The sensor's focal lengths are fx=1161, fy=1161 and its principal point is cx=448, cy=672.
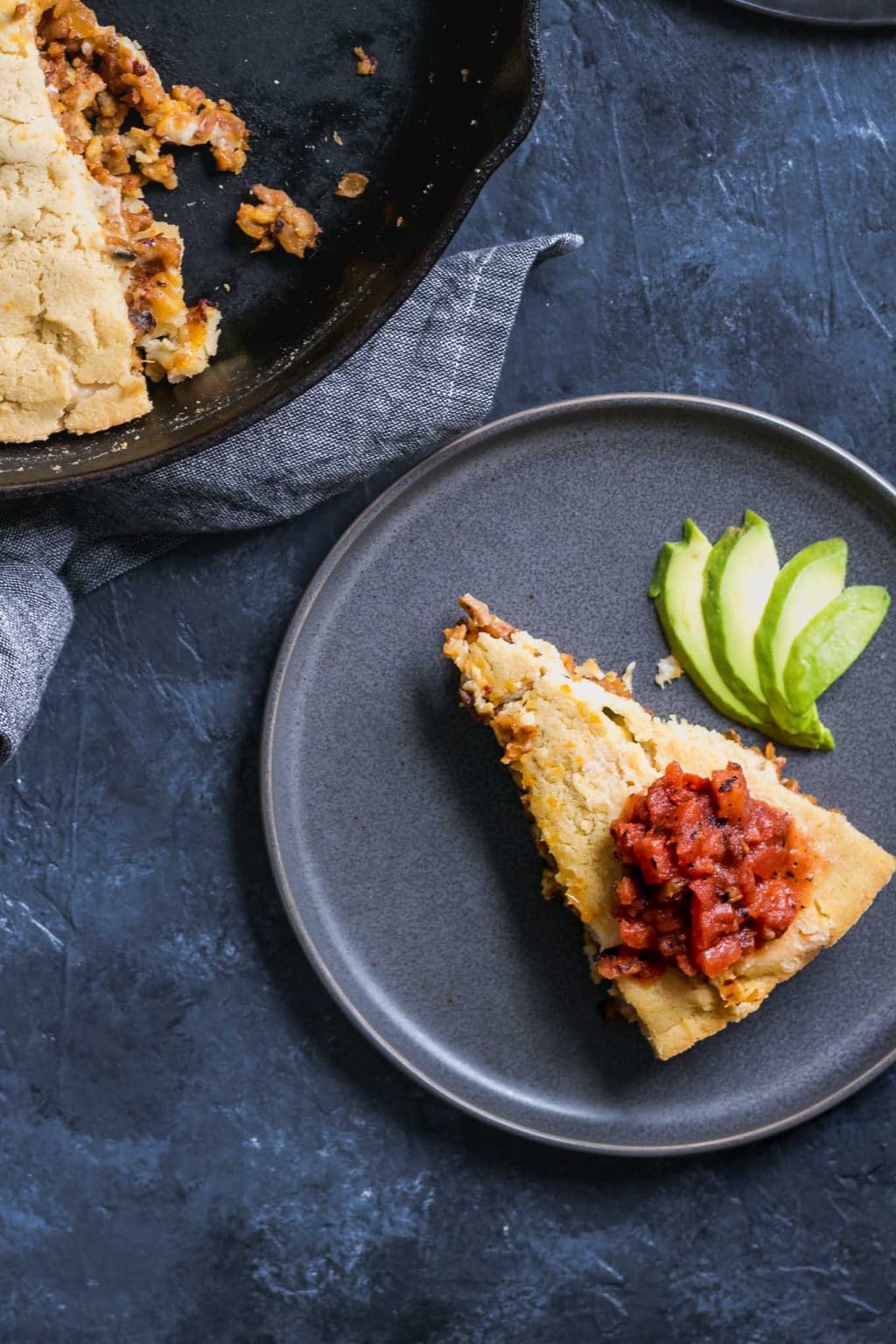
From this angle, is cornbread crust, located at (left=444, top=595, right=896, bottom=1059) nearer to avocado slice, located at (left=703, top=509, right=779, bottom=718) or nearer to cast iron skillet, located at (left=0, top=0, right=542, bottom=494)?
avocado slice, located at (left=703, top=509, right=779, bottom=718)

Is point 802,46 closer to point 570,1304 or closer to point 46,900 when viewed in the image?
point 46,900

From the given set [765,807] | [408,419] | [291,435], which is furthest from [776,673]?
[291,435]

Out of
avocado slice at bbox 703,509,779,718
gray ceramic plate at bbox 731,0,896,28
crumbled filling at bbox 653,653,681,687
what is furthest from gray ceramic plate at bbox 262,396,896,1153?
gray ceramic plate at bbox 731,0,896,28

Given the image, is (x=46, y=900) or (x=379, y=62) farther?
(x=46, y=900)

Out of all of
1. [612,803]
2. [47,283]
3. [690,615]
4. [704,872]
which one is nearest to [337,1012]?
[612,803]

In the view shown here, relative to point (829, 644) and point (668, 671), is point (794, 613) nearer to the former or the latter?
point (829, 644)

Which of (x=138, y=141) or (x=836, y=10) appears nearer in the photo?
(x=138, y=141)
